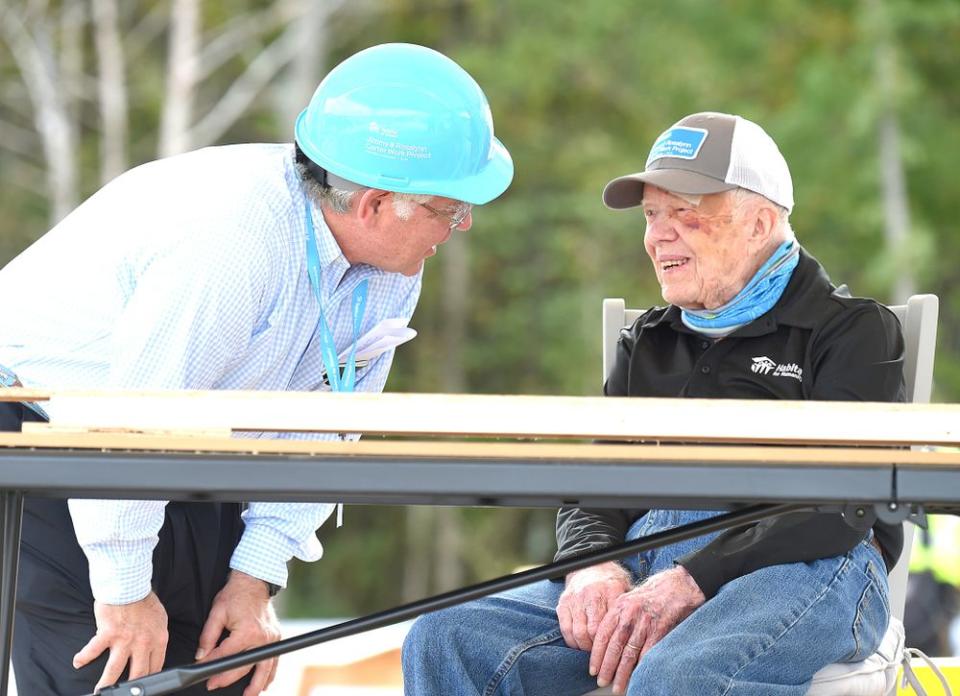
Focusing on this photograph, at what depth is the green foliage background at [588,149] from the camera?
1117cm

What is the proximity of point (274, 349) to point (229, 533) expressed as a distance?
38cm

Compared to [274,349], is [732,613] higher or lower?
lower

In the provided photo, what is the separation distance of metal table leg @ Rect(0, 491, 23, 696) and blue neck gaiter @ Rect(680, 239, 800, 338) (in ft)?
3.91

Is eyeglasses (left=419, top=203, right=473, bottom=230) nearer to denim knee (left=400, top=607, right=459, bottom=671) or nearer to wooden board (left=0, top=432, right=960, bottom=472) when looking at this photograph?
denim knee (left=400, top=607, right=459, bottom=671)

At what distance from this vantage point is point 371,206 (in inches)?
75.9

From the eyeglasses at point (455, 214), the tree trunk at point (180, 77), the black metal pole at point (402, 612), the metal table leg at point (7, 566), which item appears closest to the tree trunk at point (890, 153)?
the tree trunk at point (180, 77)

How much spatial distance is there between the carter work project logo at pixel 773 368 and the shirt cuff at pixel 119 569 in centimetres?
99

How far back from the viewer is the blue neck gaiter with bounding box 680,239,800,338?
7.09 feet

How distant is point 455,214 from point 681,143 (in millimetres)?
519

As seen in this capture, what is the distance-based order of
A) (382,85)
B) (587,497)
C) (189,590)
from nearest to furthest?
1. (587,497)
2. (382,85)
3. (189,590)

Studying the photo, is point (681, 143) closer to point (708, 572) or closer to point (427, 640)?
point (708, 572)

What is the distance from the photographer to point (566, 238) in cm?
1282

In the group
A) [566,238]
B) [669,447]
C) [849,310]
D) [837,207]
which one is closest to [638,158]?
[566,238]

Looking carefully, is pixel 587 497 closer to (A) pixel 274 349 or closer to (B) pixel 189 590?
(A) pixel 274 349
